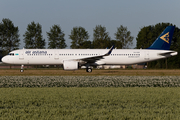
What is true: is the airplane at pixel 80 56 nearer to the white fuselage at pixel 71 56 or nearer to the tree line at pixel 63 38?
the white fuselage at pixel 71 56

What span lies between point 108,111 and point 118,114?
52cm

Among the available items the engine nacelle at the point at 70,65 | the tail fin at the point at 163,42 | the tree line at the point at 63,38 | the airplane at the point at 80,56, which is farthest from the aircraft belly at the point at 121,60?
the tree line at the point at 63,38

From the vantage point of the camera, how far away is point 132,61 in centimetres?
3634

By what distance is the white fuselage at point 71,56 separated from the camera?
34.5 metres

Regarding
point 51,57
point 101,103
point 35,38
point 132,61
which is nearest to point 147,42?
point 35,38

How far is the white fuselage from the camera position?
113ft

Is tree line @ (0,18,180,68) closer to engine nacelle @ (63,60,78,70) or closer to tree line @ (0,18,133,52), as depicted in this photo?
tree line @ (0,18,133,52)

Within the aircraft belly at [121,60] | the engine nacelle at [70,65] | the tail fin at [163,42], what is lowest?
the engine nacelle at [70,65]

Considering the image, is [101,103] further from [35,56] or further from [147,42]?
[147,42]

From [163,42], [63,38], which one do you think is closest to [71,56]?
[163,42]

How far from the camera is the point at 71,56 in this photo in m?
34.9

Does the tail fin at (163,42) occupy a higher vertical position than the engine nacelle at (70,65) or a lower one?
higher

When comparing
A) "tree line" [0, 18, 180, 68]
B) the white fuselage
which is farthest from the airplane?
"tree line" [0, 18, 180, 68]

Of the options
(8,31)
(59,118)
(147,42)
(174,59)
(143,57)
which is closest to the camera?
(59,118)
